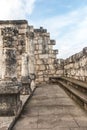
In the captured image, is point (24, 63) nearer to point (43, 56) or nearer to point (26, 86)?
point (26, 86)

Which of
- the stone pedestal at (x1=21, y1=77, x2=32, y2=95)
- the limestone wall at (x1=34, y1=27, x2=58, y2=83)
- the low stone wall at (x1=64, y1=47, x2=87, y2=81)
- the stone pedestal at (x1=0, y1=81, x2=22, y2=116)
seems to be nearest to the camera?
the stone pedestal at (x1=0, y1=81, x2=22, y2=116)

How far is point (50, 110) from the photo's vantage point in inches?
284

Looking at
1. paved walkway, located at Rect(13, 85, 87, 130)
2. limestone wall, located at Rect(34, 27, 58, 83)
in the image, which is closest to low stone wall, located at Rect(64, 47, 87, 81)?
paved walkway, located at Rect(13, 85, 87, 130)

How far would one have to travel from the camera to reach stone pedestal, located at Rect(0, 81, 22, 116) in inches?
242

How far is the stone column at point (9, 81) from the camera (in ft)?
20.4

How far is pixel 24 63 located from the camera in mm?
11852

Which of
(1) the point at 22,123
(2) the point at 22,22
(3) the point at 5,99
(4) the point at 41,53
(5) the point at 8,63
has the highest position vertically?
(2) the point at 22,22

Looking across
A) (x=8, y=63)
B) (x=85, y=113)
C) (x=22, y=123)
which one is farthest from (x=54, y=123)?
(x=8, y=63)

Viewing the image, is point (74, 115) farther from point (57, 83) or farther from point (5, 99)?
point (57, 83)

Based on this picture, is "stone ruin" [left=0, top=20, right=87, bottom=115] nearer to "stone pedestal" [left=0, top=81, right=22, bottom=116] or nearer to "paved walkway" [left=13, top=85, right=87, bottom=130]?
"stone pedestal" [left=0, top=81, right=22, bottom=116]

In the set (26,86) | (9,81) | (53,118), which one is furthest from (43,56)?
(53,118)

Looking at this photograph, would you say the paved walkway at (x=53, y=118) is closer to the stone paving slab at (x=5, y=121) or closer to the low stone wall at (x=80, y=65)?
the stone paving slab at (x=5, y=121)

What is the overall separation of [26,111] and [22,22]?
22.5 ft

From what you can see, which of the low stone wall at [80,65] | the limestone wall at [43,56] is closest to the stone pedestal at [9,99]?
the low stone wall at [80,65]
